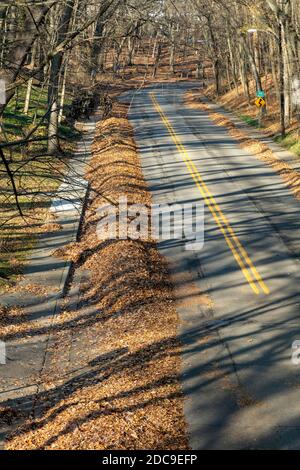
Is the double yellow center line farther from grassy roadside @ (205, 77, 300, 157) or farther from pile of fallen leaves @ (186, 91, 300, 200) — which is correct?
grassy roadside @ (205, 77, 300, 157)

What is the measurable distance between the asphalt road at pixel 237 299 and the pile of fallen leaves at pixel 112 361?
0.47m

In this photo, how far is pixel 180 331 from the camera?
1586 cm

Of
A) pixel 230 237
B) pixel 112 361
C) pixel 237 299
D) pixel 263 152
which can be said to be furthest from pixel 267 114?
pixel 112 361

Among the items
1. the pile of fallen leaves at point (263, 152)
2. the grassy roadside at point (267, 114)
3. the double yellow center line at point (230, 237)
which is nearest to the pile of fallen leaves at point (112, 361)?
the double yellow center line at point (230, 237)

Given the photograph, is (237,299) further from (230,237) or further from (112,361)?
(230,237)

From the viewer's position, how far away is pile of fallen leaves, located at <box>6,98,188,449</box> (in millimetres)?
10750

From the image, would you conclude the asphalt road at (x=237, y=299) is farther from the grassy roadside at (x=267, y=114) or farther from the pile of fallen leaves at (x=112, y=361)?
the grassy roadside at (x=267, y=114)

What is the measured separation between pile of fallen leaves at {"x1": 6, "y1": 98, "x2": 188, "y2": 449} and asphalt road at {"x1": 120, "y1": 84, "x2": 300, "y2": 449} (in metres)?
0.47

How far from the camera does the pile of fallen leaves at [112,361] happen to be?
10.8m

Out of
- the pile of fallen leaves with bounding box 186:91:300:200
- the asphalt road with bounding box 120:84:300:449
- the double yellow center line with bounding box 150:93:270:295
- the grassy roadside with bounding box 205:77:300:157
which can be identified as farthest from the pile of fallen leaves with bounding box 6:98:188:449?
the grassy roadside with bounding box 205:77:300:157

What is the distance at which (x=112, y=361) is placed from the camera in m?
14.1
